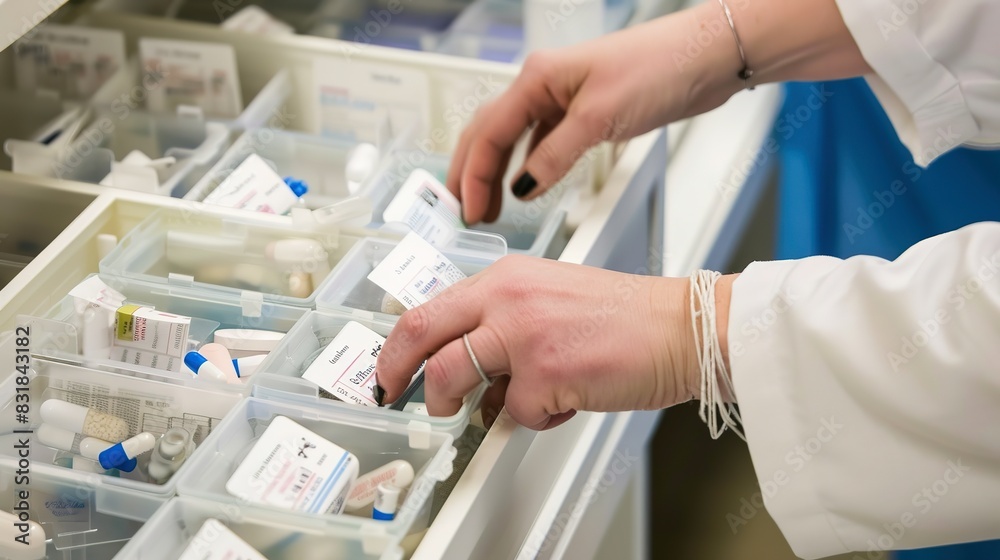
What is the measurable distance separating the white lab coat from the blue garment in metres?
0.32

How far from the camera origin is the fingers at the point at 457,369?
2.19 ft

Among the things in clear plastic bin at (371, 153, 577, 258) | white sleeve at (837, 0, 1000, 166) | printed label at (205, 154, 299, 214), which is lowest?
clear plastic bin at (371, 153, 577, 258)

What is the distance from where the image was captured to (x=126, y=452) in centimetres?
67

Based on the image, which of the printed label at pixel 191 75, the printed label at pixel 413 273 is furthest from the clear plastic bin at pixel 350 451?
the printed label at pixel 191 75

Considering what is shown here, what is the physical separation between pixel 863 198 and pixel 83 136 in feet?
2.80

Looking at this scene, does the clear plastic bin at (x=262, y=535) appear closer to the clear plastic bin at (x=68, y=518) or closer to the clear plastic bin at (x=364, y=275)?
the clear plastic bin at (x=68, y=518)

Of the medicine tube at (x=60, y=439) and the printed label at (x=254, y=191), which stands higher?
the printed label at (x=254, y=191)

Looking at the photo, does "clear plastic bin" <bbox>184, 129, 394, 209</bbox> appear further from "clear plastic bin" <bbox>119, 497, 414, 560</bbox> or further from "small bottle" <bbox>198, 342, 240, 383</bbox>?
"clear plastic bin" <bbox>119, 497, 414, 560</bbox>

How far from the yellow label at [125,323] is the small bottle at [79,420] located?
0.06 m

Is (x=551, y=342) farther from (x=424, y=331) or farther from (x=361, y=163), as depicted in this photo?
(x=361, y=163)

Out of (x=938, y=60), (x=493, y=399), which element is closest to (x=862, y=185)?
(x=938, y=60)

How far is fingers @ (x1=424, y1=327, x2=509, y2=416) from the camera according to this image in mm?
668

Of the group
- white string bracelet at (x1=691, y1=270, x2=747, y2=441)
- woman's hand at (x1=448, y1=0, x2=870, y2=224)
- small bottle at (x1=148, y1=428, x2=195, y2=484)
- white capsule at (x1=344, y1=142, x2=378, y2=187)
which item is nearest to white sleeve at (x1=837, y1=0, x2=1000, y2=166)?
woman's hand at (x1=448, y1=0, x2=870, y2=224)

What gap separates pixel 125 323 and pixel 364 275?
19 centimetres
